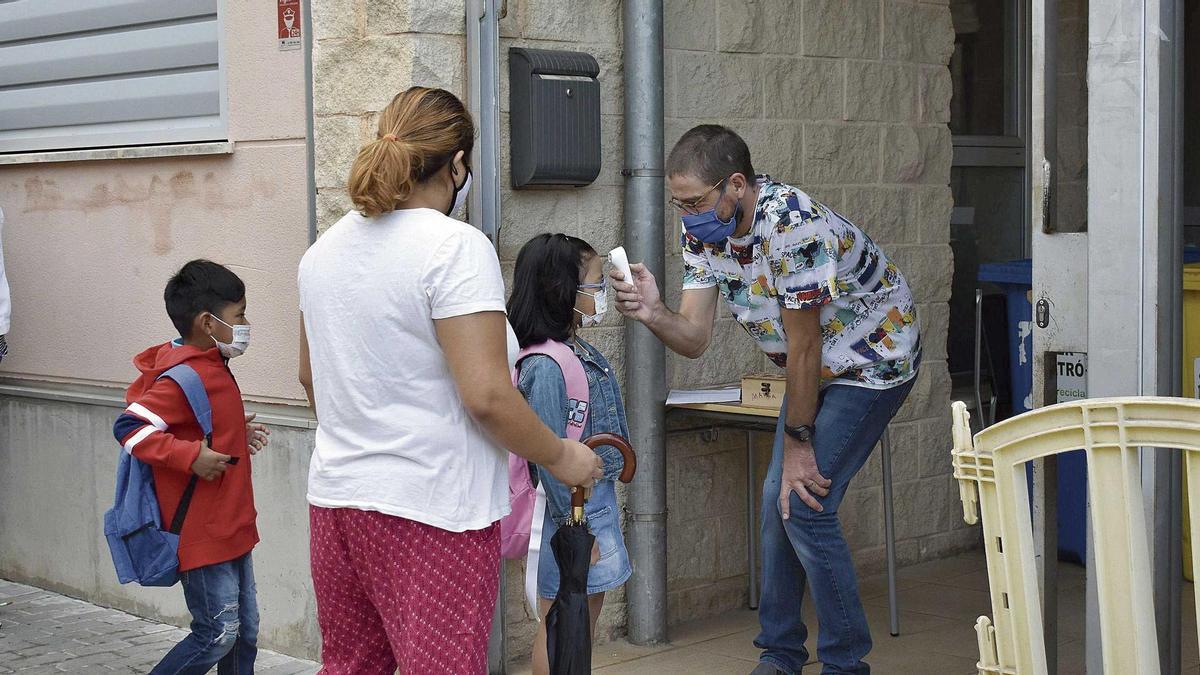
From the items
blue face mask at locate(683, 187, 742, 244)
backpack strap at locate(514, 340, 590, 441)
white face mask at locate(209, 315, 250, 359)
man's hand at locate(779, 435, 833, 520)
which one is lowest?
man's hand at locate(779, 435, 833, 520)

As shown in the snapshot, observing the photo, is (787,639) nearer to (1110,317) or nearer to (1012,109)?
(1110,317)

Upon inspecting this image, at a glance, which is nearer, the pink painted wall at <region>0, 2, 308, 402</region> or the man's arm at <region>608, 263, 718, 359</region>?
the man's arm at <region>608, 263, 718, 359</region>

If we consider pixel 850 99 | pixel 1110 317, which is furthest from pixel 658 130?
pixel 1110 317

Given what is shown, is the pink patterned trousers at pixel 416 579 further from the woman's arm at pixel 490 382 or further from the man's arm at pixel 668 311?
the man's arm at pixel 668 311

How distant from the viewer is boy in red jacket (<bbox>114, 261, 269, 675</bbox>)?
4262mm

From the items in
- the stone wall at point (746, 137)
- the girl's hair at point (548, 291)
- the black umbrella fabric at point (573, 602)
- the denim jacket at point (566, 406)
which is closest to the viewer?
the black umbrella fabric at point (573, 602)

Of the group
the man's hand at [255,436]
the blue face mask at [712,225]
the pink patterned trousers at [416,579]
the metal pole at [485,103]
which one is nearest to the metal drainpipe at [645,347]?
the metal pole at [485,103]

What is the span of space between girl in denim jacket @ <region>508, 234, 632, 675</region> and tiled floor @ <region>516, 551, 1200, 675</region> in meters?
1.02

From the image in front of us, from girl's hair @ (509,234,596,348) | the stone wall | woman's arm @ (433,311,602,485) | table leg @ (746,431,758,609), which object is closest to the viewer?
woman's arm @ (433,311,602,485)

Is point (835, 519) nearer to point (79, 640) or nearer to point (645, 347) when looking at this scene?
point (645, 347)

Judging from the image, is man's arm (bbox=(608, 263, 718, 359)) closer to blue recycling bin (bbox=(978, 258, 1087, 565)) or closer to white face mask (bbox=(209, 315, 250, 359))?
white face mask (bbox=(209, 315, 250, 359))

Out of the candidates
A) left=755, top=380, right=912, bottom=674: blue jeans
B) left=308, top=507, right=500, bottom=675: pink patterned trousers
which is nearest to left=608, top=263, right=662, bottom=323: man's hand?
left=755, top=380, right=912, bottom=674: blue jeans

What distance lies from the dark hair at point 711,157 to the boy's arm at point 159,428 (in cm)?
150

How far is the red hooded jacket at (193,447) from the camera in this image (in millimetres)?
4180
